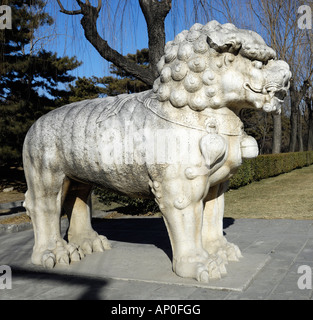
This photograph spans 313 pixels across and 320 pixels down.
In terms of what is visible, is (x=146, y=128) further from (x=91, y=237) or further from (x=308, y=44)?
(x=308, y=44)

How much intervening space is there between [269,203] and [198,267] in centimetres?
647

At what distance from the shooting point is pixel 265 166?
1542 centimetres

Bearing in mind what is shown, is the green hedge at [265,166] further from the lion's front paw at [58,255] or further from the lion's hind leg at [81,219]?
the lion's front paw at [58,255]

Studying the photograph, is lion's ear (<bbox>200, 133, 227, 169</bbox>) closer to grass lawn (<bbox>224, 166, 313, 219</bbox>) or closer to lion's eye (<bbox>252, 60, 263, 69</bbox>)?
lion's eye (<bbox>252, 60, 263, 69</bbox>)

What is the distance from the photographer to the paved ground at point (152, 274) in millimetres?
2924

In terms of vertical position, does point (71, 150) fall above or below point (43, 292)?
above

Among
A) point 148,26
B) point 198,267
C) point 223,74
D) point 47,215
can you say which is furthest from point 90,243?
point 148,26

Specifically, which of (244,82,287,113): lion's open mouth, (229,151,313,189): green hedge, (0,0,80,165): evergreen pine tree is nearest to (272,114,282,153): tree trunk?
(229,151,313,189): green hedge

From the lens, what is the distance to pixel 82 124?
11.5 ft

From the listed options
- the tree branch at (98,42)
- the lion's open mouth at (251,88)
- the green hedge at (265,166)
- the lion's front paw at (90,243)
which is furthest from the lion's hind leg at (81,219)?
the green hedge at (265,166)

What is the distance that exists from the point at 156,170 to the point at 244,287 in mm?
1113

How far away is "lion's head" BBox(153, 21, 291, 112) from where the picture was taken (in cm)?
304

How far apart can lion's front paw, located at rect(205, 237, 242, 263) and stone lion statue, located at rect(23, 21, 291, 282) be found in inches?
1.7

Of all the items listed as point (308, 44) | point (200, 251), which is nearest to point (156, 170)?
point (200, 251)
